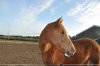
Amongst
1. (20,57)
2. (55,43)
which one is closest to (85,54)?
(55,43)

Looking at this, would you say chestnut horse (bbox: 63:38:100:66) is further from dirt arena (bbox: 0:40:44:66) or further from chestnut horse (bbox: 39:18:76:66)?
dirt arena (bbox: 0:40:44:66)

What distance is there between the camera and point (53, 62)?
6211mm

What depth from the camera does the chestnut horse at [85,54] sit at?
265 inches

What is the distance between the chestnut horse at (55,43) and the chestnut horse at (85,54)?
449 millimetres

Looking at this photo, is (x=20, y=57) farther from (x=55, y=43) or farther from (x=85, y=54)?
(x=55, y=43)

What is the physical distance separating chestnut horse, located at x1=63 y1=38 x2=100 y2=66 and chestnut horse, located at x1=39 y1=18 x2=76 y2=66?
45 centimetres

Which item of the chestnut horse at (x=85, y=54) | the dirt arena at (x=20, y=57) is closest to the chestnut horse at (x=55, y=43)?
the chestnut horse at (x=85, y=54)

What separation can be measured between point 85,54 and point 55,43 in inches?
46.8

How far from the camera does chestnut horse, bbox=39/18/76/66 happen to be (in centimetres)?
602

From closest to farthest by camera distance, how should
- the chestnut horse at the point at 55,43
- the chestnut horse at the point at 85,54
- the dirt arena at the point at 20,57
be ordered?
the chestnut horse at the point at 55,43 < the chestnut horse at the point at 85,54 < the dirt arena at the point at 20,57

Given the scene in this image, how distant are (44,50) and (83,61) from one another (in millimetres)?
1167

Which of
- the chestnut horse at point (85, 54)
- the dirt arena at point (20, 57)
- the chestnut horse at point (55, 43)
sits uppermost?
the chestnut horse at point (55, 43)

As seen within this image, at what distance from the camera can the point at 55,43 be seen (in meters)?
6.06

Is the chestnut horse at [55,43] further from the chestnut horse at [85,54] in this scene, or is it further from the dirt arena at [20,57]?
the dirt arena at [20,57]
